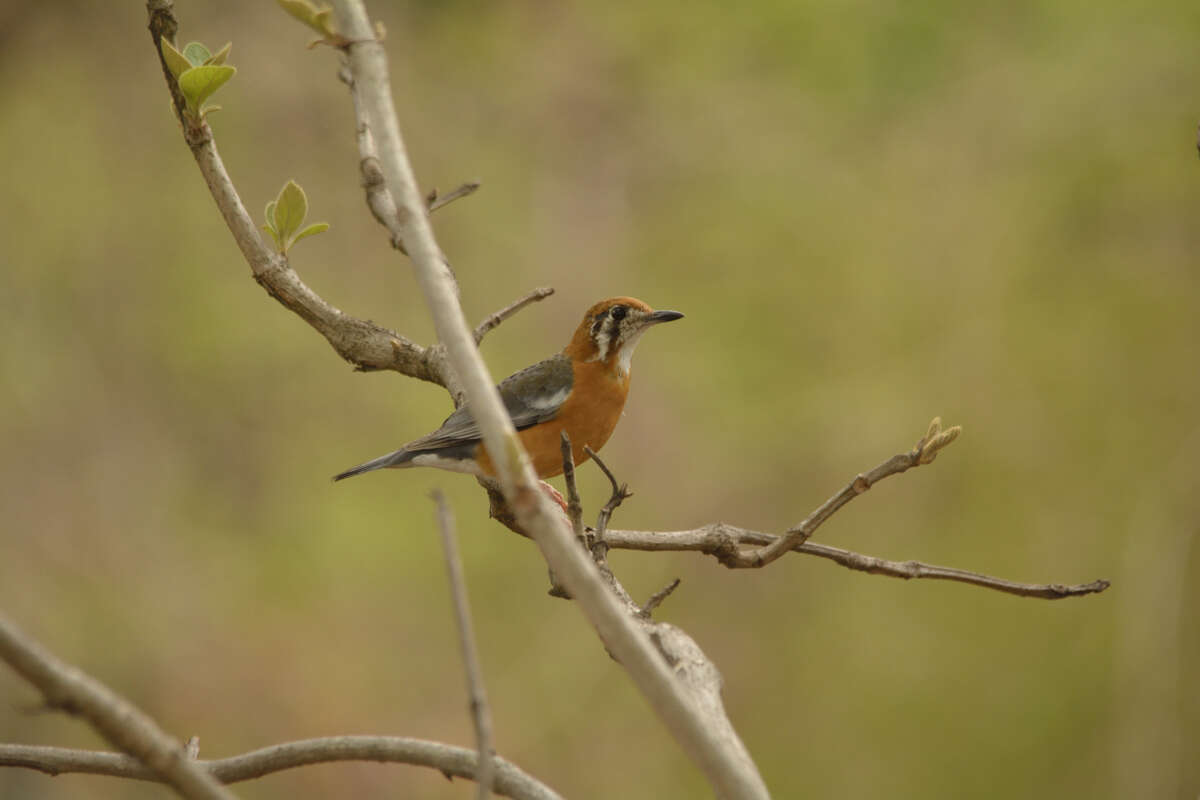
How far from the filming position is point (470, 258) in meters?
8.13

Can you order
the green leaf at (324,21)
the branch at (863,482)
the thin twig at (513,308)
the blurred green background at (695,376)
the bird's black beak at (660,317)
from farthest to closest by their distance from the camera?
the blurred green background at (695,376), the bird's black beak at (660,317), the thin twig at (513,308), the branch at (863,482), the green leaf at (324,21)

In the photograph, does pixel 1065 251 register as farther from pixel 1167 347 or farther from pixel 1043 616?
pixel 1043 616

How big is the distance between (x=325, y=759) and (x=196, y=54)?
153 centimetres

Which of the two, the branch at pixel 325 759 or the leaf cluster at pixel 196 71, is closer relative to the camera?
the branch at pixel 325 759

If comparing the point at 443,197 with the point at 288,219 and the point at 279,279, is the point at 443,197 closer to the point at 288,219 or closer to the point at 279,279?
the point at 288,219

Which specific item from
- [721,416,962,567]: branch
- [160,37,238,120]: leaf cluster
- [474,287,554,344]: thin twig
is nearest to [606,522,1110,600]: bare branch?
[721,416,962,567]: branch

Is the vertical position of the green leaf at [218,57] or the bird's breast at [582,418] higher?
the green leaf at [218,57]

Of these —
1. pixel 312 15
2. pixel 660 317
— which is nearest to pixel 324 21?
pixel 312 15

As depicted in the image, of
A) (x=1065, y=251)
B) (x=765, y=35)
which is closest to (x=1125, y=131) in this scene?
(x=1065, y=251)

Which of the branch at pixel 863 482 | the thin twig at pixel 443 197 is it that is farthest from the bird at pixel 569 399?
the branch at pixel 863 482

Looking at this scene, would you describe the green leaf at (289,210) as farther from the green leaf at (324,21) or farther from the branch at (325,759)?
the branch at (325,759)

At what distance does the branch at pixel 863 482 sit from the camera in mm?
2137

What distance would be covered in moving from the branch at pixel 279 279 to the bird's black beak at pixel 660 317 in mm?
2007

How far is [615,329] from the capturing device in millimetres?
5520
